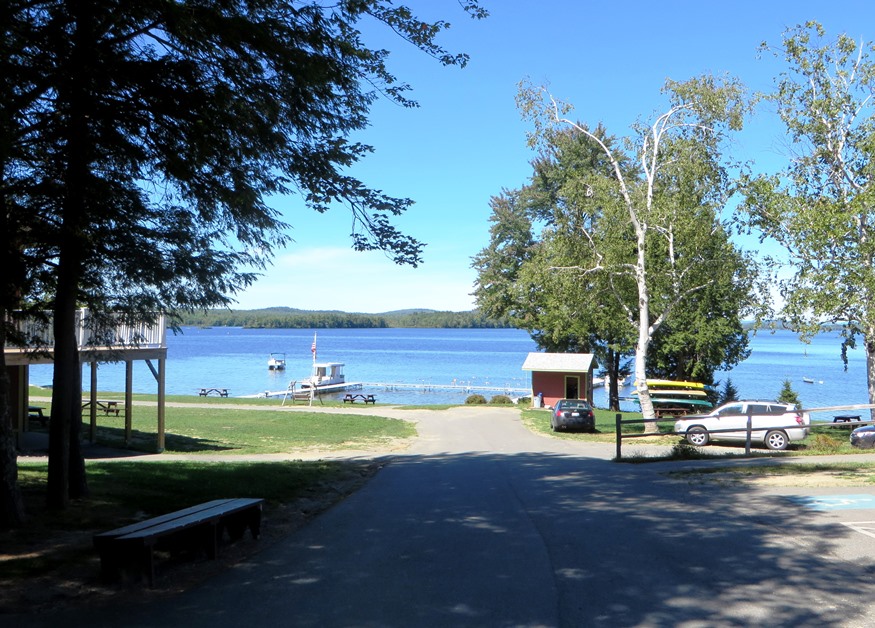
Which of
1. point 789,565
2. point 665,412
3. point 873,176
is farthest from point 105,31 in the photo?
point 665,412

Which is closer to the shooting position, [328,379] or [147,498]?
[147,498]

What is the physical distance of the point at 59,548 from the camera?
26.5ft

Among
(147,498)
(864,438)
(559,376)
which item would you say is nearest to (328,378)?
(559,376)

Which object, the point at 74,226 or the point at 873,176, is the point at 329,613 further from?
the point at 873,176

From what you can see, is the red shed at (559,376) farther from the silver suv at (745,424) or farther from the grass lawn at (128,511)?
the grass lawn at (128,511)

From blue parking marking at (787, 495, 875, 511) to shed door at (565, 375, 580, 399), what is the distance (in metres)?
34.6

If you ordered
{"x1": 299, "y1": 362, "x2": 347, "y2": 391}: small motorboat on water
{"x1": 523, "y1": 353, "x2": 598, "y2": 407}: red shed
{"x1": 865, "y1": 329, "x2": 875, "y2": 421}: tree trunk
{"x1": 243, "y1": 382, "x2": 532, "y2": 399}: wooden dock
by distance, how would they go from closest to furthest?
{"x1": 865, "y1": 329, "x2": 875, "y2": 421}: tree trunk
{"x1": 523, "y1": 353, "x2": 598, "y2": 407}: red shed
{"x1": 243, "y1": 382, "x2": 532, "y2": 399}: wooden dock
{"x1": 299, "y1": 362, "x2": 347, "y2": 391}: small motorboat on water

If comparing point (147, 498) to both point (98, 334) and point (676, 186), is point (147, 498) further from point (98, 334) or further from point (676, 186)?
A: point (676, 186)

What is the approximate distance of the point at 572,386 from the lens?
153 feet

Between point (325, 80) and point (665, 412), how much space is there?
36165mm

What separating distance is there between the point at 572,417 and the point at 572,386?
1535 cm

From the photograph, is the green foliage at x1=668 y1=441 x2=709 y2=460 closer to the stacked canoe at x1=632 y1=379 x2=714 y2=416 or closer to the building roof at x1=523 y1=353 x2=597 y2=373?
the stacked canoe at x1=632 y1=379 x2=714 y2=416

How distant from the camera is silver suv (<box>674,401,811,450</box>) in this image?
78.5 feet

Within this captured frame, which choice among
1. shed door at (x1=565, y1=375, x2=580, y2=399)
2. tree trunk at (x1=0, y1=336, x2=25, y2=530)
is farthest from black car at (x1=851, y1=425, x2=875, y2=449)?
shed door at (x1=565, y1=375, x2=580, y2=399)
